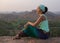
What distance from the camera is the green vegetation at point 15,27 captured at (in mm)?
4531

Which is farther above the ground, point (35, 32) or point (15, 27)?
point (15, 27)

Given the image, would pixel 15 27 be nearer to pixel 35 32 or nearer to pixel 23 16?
pixel 23 16

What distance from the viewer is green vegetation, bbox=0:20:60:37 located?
4.53m

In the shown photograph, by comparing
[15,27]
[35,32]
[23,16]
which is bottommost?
[35,32]

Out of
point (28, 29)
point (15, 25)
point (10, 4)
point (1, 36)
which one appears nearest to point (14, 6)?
point (10, 4)

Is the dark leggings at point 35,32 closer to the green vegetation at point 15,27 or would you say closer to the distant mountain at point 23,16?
the green vegetation at point 15,27

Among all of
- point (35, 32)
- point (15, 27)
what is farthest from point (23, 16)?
point (35, 32)

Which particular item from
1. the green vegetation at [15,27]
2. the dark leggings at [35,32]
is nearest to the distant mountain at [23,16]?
the green vegetation at [15,27]

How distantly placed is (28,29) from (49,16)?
89 centimetres

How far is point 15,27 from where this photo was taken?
4590 mm

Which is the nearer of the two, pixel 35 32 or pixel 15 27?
pixel 35 32

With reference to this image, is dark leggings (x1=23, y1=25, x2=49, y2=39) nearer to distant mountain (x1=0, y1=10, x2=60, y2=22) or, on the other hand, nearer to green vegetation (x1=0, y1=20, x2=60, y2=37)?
green vegetation (x1=0, y1=20, x2=60, y2=37)

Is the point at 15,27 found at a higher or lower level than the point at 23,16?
lower

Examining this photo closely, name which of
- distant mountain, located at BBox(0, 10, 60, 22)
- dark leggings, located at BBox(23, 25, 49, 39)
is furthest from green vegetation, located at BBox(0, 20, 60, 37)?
dark leggings, located at BBox(23, 25, 49, 39)
